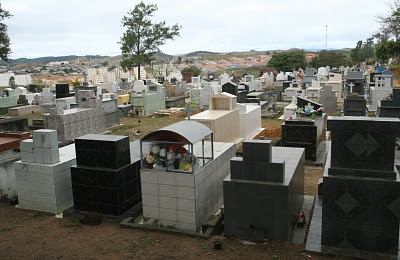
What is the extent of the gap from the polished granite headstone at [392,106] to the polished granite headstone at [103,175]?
439 inches

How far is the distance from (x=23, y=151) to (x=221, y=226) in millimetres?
4939

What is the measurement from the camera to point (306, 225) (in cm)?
795

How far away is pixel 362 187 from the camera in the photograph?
645 cm

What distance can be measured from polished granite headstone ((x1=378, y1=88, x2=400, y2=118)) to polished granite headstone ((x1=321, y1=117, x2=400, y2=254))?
993cm

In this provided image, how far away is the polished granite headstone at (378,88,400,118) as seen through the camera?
15227mm

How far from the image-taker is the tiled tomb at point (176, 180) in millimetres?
7602

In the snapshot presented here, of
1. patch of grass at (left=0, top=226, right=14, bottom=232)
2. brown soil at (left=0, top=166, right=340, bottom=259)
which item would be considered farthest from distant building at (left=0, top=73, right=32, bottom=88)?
brown soil at (left=0, top=166, right=340, bottom=259)

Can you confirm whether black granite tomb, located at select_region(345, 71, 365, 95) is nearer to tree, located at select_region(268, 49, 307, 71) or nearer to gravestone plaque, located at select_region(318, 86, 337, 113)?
gravestone plaque, located at select_region(318, 86, 337, 113)

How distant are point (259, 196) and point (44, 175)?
495 centimetres

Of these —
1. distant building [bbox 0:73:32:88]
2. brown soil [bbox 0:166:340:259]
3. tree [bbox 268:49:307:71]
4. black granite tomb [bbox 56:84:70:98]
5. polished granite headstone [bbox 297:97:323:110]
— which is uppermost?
tree [bbox 268:49:307:71]

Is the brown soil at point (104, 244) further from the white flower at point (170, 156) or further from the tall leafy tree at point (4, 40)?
the tall leafy tree at point (4, 40)

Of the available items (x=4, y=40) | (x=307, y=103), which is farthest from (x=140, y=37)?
(x=307, y=103)

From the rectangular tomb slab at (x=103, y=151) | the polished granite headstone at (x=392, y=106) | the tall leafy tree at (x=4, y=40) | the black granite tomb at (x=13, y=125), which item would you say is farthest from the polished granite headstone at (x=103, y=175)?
the tall leafy tree at (x=4, y=40)

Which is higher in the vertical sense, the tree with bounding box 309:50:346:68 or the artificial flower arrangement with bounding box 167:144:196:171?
the tree with bounding box 309:50:346:68
